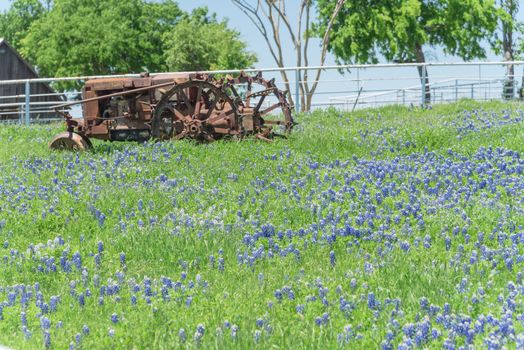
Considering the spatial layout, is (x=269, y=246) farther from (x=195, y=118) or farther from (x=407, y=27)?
(x=407, y=27)

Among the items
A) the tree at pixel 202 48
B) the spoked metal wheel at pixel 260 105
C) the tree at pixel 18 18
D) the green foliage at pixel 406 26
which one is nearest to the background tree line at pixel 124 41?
the tree at pixel 202 48

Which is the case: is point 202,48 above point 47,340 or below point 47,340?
above

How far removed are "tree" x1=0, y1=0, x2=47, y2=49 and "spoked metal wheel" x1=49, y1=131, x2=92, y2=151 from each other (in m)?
53.3

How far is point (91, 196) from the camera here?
9344mm

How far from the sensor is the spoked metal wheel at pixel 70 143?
13594mm

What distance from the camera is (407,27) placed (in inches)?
1478

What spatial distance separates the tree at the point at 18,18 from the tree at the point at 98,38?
9681 millimetres

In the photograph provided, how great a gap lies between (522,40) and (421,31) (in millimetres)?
18020

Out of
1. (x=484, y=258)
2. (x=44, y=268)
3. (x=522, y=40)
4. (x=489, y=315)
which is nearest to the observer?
(x=489, y=315)

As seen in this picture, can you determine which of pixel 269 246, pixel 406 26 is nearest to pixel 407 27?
pixel 406 26

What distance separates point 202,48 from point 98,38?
653cm

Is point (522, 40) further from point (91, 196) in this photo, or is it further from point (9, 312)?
point (9, 312)

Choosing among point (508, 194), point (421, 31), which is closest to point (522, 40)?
point (421, 31)

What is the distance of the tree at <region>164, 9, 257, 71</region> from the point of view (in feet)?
167
